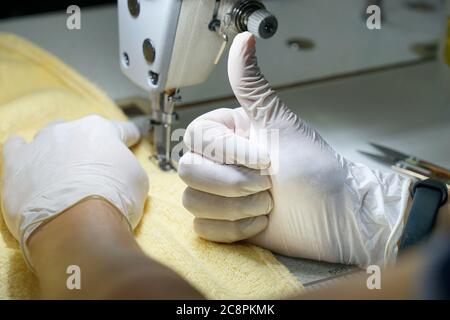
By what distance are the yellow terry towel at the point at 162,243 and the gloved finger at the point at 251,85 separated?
6.5 inches

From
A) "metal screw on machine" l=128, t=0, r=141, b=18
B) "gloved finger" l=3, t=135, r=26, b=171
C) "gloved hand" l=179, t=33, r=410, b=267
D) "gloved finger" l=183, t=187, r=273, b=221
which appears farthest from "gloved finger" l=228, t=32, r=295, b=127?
"gloved finger" l=3, t=135, r=26, b=171

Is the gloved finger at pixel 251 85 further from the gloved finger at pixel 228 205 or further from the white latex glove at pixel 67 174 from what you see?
the white latex glove at pixel 67 174

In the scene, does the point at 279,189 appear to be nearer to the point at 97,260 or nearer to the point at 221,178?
the point at 221,178

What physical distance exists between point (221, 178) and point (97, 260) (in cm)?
21

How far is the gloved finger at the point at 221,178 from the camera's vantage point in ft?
3.00

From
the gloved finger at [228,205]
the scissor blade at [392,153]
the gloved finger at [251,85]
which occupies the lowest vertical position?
the scissor blade at [392,153]

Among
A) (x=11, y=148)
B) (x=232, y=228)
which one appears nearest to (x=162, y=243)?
(x=232, y=228)

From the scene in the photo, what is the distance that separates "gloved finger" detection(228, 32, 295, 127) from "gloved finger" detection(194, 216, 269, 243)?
14 centimetres

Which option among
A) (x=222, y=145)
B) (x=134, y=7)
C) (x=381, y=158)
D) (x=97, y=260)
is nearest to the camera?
(x=97, y=260)

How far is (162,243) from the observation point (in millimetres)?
958

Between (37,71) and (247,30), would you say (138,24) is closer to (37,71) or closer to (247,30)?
(247,30)

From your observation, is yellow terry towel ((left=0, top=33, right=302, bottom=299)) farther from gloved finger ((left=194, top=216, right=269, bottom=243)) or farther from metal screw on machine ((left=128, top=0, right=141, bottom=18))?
metal screw on machine ((left=128, top=0, right=141, bottom=18))

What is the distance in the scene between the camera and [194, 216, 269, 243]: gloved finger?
3.12ft

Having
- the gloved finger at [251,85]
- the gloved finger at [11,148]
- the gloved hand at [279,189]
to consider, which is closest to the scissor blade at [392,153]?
the gloved hand at [279,189]
